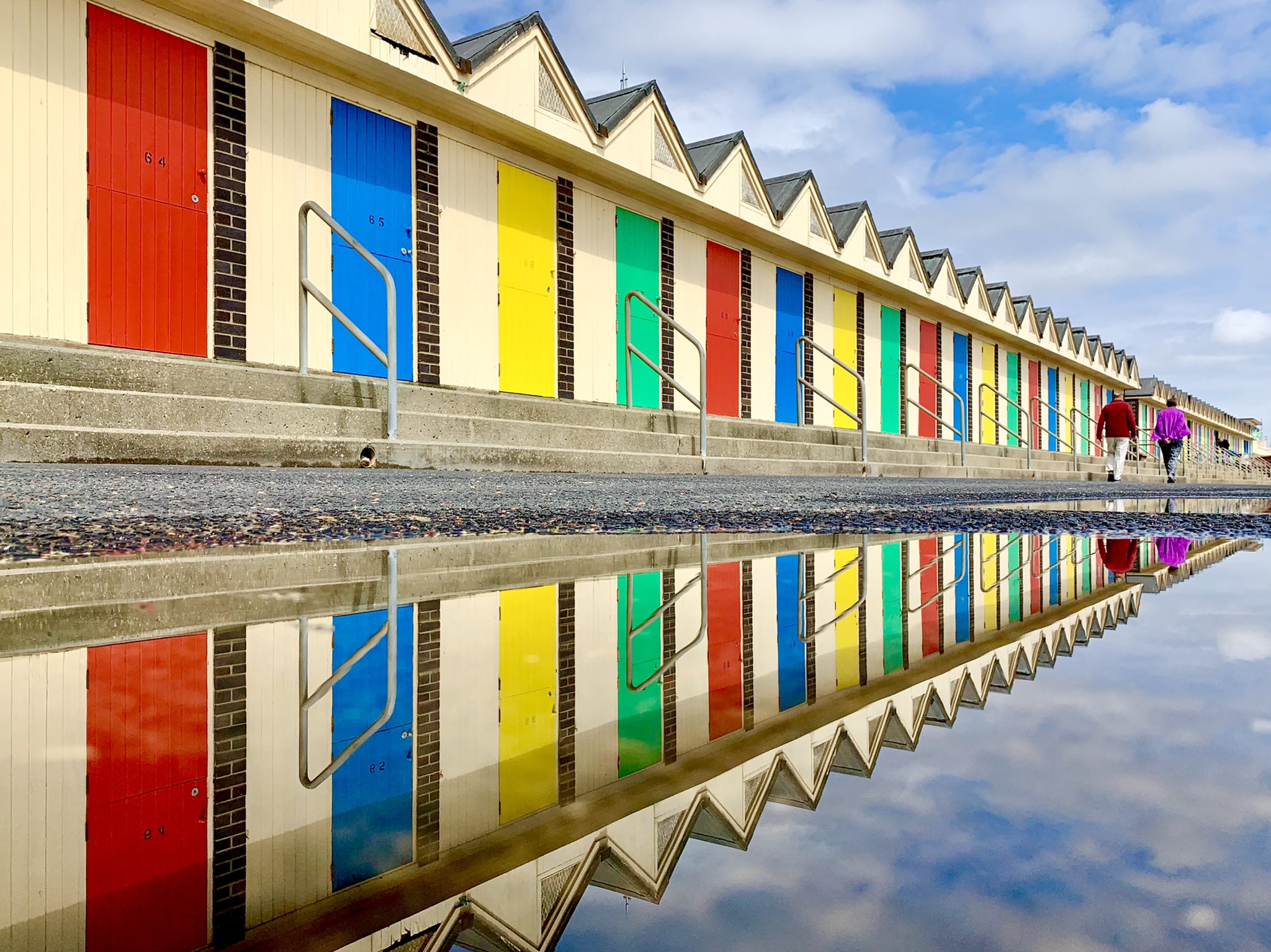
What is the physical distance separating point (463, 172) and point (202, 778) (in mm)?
10731

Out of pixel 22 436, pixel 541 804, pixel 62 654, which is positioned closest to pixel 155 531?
pixel 62 654

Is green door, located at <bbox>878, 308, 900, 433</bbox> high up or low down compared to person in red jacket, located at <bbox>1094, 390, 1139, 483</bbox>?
up

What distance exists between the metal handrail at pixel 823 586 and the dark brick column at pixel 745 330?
40.5ft

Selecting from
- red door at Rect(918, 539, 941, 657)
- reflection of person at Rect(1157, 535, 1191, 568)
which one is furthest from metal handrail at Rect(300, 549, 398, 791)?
reflection of person at Rect(1157, 535, 1191, 568)

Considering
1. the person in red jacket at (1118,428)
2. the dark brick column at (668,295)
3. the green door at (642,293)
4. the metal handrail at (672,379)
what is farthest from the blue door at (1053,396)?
the metal handrail at (672,379)

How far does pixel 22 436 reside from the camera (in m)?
4.68

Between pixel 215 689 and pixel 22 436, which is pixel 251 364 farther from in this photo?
pixel 215 689

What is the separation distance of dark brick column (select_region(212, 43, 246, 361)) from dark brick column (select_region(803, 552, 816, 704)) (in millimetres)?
7370

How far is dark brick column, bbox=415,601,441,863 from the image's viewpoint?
67cm

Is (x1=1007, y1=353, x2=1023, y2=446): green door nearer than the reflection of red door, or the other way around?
the reflection of red door

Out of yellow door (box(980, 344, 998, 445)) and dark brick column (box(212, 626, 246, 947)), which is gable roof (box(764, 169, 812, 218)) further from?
dark brick column (box(212, 626, 246, 947))

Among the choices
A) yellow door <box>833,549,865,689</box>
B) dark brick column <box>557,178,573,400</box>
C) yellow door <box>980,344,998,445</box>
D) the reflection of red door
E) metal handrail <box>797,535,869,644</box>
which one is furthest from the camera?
yellow door <box>980,344,998,445</box>

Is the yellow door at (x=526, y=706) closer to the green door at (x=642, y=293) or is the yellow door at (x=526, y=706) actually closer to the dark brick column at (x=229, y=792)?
the dark brick column at (x=229, y=792)

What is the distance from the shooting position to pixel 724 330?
14797 mm
